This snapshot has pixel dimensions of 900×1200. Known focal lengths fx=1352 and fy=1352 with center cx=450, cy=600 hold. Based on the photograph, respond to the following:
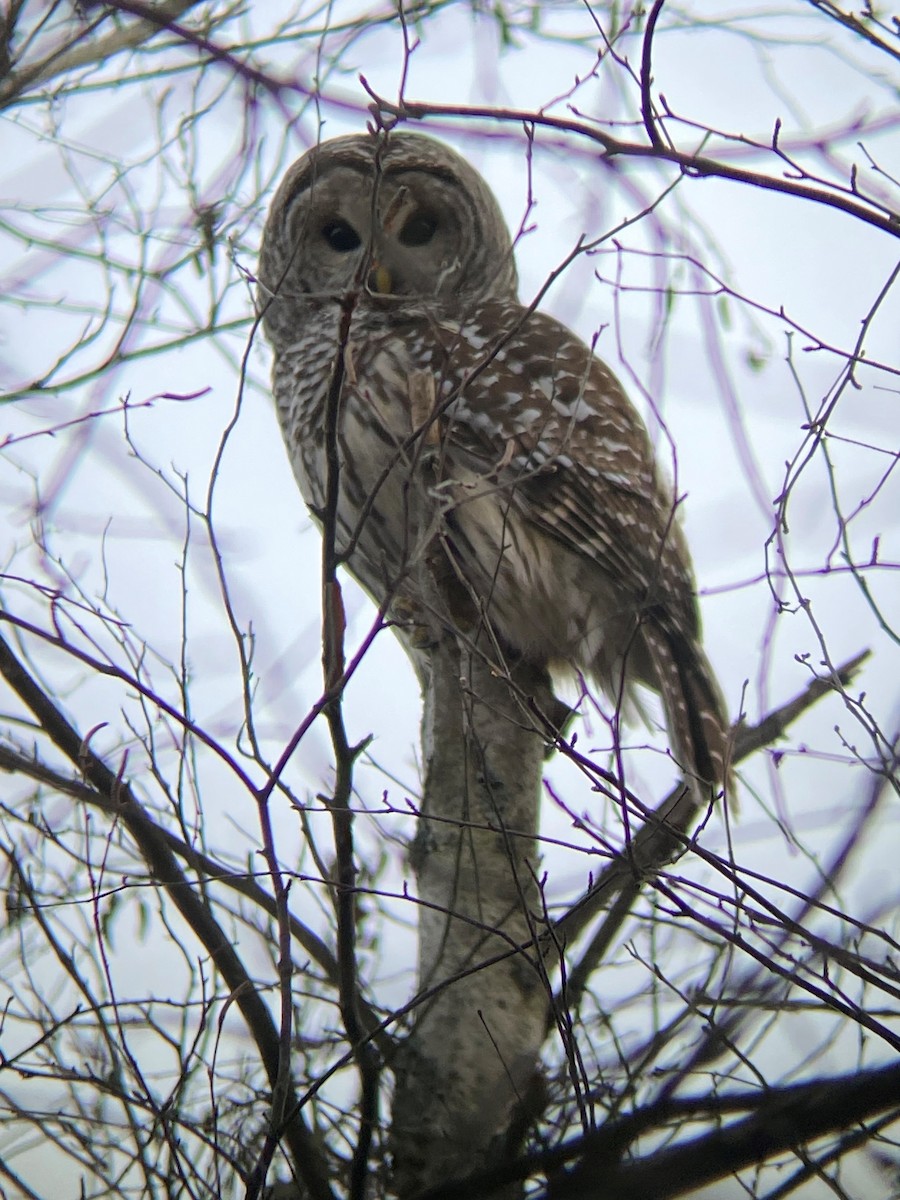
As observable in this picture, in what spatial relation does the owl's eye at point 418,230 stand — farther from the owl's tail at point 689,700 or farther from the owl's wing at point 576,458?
the owl's tail at point 689,700

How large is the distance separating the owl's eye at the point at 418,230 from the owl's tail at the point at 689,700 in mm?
2066

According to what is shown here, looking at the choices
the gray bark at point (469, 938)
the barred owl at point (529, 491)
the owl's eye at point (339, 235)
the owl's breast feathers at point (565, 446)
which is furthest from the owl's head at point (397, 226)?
the gray bark at point (469, 938)

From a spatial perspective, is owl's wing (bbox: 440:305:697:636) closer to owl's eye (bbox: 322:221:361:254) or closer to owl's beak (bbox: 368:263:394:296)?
owl's beak (bbox: 368:263:394:296)

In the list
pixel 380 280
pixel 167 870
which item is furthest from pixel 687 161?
pixel 380 280

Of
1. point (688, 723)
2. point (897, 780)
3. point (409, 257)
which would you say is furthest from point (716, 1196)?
point (409, 257)

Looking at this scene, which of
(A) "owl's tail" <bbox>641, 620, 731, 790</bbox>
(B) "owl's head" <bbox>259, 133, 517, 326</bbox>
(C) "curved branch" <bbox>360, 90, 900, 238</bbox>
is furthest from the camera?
(B) "owl's head" <bbox>259, 133, 517, 326</bbox>

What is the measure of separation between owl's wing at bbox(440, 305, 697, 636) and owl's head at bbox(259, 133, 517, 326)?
0.71 metres

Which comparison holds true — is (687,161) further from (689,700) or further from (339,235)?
(339,235)

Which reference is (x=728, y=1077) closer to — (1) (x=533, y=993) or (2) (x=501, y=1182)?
(2) (x=501, y=1182)

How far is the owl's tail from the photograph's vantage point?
3.79 meters

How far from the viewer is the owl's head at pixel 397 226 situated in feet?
16.7

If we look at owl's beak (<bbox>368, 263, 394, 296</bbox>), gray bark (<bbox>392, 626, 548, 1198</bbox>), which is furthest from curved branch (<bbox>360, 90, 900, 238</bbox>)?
owl's beak (<bbox>368, 263, 394, 296</bbox>)

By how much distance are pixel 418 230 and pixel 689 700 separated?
2.38 metres

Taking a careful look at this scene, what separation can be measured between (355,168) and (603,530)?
1952 mm
